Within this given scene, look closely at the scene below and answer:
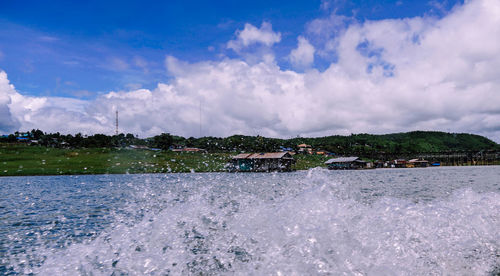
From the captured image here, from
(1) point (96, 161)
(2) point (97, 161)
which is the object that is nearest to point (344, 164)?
(2) point (97, 161)

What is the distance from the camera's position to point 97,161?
13688cm

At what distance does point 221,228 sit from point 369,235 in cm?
677

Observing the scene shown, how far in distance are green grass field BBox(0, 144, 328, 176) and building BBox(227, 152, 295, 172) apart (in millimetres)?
13474

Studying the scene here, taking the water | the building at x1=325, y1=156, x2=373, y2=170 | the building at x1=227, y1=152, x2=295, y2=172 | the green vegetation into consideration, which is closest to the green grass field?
the green vegetation

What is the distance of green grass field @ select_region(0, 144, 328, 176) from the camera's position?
114875 mm

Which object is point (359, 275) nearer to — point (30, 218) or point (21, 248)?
point (21, 248)

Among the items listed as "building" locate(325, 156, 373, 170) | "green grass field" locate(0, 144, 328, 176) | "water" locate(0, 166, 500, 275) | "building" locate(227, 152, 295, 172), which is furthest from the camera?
"building" locate(325, 156, 373, 170)

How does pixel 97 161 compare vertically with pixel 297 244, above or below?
above

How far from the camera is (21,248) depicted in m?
12.7

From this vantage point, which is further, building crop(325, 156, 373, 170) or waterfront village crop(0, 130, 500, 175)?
building crop(325, 156, 373, 170)

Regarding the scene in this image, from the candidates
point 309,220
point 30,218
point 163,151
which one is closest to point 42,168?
point 163,151

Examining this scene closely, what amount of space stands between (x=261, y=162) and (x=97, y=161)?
7368 centimetres

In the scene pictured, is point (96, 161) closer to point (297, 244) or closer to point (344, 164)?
point (344, 164)

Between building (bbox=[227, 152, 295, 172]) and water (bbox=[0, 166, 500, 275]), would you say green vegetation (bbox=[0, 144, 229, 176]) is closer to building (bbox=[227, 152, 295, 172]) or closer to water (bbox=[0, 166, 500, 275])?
building (bbox=[227, 152, 295, 172])
